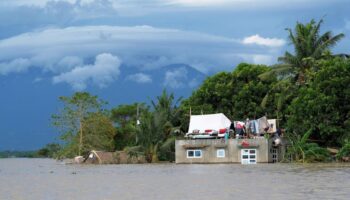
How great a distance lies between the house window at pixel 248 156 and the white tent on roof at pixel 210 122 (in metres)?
4.74

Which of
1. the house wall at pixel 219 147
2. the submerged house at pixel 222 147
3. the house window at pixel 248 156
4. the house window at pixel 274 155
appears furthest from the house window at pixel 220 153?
the house window at pixel 274 155

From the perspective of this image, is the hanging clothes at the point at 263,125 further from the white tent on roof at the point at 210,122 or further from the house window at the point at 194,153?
the house window at the point at 194,153

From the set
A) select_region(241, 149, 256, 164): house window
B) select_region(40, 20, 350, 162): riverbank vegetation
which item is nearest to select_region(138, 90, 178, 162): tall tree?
select_region(40, 20, 350, 162): riverbank vegetation

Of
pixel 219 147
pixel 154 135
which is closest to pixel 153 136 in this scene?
pixel 154 135

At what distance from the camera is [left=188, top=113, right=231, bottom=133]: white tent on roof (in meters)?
57.2

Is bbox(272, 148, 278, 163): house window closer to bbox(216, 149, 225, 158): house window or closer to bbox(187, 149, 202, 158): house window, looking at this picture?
bbox(216, 149, 225, 158): house window

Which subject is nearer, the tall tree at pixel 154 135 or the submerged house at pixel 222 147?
the submerged house at pixel 222 147

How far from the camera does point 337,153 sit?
51.1 metres

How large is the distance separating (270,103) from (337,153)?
15432 mm

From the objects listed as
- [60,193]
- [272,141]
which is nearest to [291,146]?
[272,141]

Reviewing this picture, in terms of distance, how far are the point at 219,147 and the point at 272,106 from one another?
13514 mm

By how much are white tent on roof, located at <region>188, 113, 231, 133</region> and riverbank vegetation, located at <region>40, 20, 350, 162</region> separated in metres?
2.93

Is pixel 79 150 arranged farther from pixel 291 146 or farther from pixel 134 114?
pixel 134 114

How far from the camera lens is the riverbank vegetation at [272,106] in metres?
52.7
